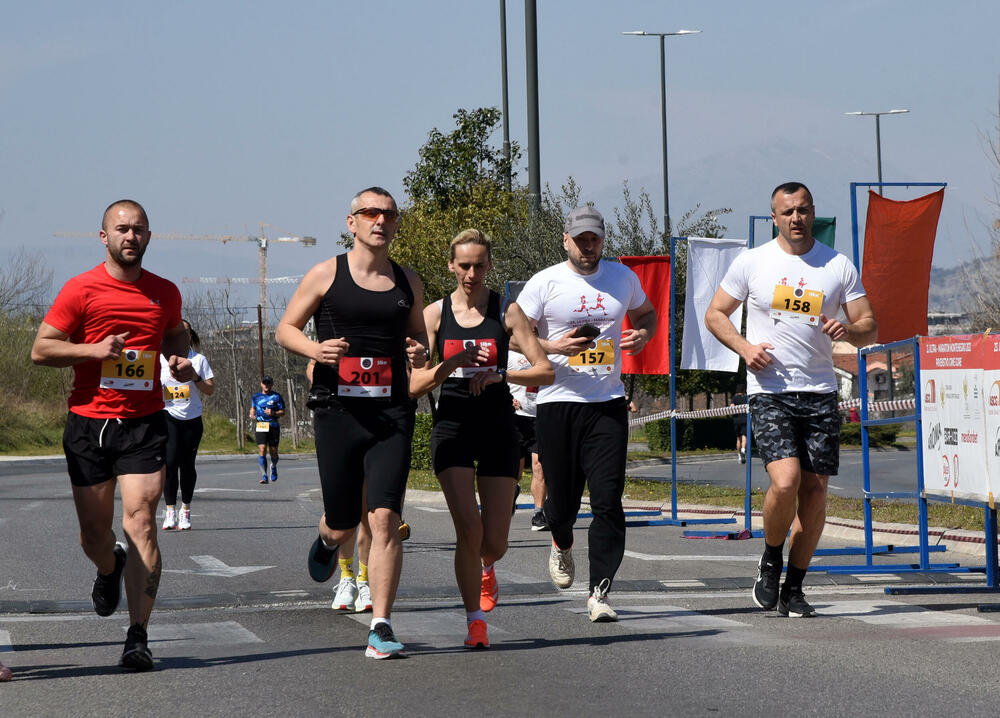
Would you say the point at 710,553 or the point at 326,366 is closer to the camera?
the point at 326,366

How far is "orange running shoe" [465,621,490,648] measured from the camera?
6.91 metres

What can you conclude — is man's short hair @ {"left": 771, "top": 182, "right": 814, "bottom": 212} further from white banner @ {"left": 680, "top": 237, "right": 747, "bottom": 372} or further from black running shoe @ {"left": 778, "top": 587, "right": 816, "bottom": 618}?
white banner @ {"left": 680, "top": 237, "right": 747, "bottom": 372}

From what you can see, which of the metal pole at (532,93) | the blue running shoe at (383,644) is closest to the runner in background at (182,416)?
the blue running shoe at (383,644)

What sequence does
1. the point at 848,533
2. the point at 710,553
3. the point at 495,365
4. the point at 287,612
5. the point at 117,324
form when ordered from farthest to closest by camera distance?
the point at 848,533, the point at 710,553, the point at 287,612, the point at 495,365, the point at 117,324

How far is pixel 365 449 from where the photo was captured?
679 centimetres

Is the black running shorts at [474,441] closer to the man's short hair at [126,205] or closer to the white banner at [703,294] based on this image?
the man's short hair at [126,205]

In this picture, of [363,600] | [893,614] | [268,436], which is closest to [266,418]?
[268,436]

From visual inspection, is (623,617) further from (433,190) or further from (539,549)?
(433,190)

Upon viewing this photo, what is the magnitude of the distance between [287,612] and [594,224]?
2.88m

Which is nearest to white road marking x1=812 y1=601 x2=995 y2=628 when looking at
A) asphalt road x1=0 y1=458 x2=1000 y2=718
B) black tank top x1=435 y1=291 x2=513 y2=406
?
asphalt road x1=0 y1=458 x2=1000 y2=718

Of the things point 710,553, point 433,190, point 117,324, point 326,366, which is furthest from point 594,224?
point 433,190

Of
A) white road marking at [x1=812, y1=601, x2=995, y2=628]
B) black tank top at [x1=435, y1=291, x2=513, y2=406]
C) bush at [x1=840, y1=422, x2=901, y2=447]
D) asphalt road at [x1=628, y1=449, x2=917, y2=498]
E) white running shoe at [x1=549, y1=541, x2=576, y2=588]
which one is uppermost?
black tank top at [x1=435, y1=291, x2=513, y2=406]

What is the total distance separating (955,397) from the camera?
29.6 ft

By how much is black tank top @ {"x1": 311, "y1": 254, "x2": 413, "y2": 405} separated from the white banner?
24.2 feet
